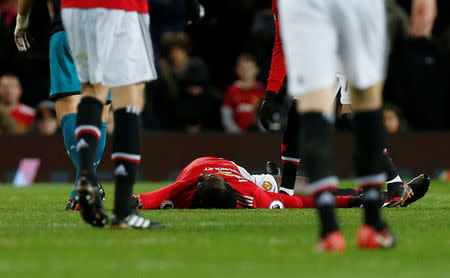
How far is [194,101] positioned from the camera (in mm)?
14062

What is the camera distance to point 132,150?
16.6ft

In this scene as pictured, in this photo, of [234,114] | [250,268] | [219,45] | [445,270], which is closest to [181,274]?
[250,268]

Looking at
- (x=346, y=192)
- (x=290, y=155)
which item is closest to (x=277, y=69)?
(x=290, y=155)

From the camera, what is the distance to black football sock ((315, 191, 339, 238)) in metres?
3.98

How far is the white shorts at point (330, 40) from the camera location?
4102 mm

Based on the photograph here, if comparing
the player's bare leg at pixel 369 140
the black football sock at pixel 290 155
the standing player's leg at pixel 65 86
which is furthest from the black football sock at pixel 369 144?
the standing player's leg at pixel 65 86

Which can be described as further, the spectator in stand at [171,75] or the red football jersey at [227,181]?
the spectator in stand at [171,75]

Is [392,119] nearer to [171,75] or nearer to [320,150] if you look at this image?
[171,75]

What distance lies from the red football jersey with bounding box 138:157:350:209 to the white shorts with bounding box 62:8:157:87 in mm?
1976

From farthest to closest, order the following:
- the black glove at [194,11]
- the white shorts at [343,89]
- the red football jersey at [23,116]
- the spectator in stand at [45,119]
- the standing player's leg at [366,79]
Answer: the red football jersey at [23,116], the spectator in stand at [45,119], the white shorts at [343,89], the black glove at [194,11], the standing player's leg at [366,79]

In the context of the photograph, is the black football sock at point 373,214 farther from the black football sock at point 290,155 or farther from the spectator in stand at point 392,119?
the spectator in stand at point 392,119

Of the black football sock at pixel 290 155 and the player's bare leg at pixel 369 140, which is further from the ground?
the player's bare leg at pixel 369 140

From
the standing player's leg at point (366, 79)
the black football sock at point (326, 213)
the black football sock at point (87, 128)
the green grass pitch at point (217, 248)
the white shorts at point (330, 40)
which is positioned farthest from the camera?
the black football sock at point (87, 128)

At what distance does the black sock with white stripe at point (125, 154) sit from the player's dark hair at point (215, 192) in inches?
66.1
